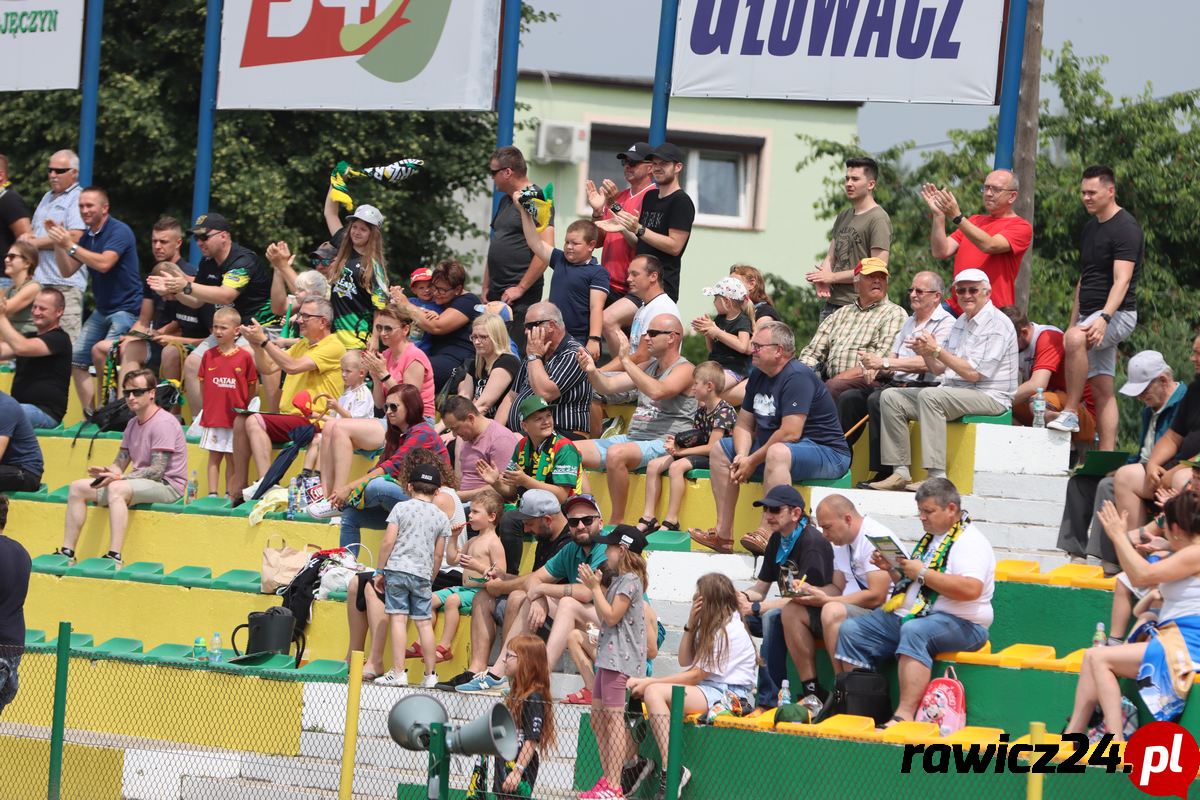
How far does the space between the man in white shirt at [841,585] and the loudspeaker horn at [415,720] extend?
234 centimetres

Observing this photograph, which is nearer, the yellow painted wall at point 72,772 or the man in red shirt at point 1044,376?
the yellow painted wall at point 72,772

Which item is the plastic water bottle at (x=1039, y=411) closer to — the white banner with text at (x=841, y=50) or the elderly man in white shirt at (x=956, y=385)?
the elderly man in white shirt at (x=956, y=385)

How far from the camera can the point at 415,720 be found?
22.3 ft

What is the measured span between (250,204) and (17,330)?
6.29 meters

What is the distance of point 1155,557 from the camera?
344 inches

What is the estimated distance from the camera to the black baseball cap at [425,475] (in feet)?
32.1

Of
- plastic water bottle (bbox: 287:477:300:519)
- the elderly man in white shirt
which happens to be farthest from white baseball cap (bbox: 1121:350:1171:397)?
plastic water bottle (bbox: 287:477:300:519)

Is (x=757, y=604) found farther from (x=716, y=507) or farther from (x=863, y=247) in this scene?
(x=863, y=247)

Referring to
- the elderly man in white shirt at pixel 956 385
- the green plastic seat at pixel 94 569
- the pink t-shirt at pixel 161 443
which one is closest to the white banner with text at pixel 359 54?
the pink t-shirt at pixel 161 443

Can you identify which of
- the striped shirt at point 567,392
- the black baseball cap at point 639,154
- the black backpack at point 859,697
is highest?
the black baseball cap at point 639,154

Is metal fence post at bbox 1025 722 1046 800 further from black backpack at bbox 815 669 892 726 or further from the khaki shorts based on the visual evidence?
the khaki shorts

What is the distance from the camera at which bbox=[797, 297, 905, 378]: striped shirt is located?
431 inches

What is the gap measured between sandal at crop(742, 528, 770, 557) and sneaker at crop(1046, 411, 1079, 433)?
224cm

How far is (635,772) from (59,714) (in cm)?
290
